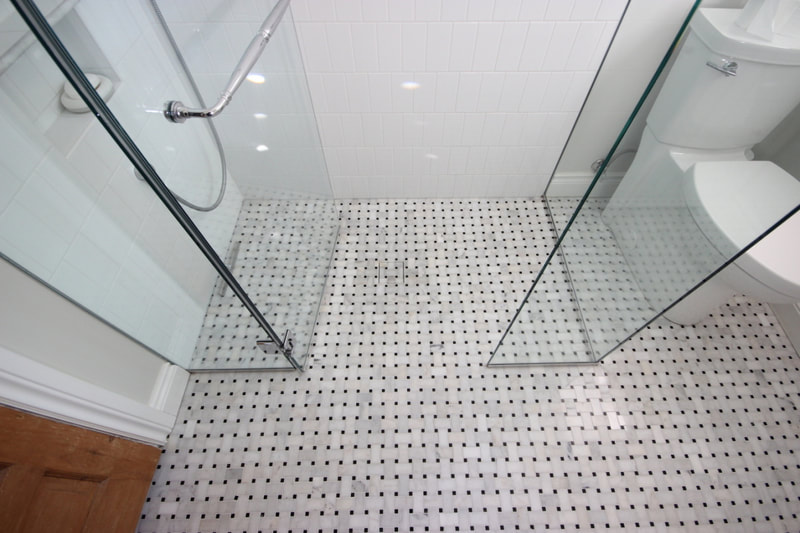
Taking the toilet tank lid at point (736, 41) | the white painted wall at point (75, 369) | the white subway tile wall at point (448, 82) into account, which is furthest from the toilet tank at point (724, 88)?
the white painted wall at point (75, 369)

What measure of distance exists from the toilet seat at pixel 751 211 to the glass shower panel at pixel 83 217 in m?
1.21

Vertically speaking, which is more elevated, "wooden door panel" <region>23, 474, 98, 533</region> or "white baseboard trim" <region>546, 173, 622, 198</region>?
"white baseboard trim" <region>546, 173, 622, 198</region>

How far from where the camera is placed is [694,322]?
59.9 inches

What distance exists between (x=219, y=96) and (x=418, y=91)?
0.74 m

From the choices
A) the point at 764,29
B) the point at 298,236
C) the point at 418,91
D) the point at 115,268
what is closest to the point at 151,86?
the point at 115,268

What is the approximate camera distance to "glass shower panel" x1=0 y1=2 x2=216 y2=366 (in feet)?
2.46

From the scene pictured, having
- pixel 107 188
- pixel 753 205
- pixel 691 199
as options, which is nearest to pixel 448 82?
pixel 691 199

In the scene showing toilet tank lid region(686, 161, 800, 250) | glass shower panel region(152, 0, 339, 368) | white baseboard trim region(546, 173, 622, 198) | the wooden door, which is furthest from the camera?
white baseboard trim region(546, 173, 622, 198)

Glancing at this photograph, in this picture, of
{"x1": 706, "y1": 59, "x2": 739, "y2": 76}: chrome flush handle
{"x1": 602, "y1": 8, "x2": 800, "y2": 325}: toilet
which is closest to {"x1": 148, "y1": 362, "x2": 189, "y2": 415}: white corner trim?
{"x1": 602, "y1": 8, "x2": 800, "y2": 325}: toilet

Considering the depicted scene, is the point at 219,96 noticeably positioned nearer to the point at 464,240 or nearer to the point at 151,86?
the point at 151,86

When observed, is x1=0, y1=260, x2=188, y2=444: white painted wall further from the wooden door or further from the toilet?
the toilet

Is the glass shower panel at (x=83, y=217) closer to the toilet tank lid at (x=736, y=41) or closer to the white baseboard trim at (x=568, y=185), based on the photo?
the toilet tank lid at (x=736, y=41)

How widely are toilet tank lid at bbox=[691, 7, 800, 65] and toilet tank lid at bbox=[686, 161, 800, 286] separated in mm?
274

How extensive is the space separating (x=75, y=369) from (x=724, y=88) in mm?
1838
